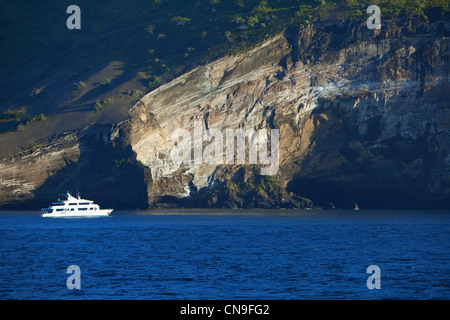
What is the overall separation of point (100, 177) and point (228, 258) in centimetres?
6638

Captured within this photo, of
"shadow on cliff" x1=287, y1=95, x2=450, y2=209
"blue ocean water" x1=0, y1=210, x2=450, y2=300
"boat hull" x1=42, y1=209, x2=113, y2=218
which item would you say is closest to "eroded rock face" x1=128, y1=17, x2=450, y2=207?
"shadow on cliff" x1=287, y1=95, x2=450, y2=209

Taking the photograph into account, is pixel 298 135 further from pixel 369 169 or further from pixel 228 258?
pixel 228 258

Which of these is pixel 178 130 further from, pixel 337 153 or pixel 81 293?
pixel 81 293

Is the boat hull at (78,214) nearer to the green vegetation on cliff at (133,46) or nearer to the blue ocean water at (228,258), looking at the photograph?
the blue ocean water at (228,258)

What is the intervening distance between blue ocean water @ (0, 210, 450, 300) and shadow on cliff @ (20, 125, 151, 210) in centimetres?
2487

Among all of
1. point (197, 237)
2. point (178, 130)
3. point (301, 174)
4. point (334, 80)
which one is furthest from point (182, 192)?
point (197, 237)

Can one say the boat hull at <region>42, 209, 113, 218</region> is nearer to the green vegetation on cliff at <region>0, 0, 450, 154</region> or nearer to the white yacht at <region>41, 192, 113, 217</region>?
the white yacht at <region>41, 192, 113, 217</region>

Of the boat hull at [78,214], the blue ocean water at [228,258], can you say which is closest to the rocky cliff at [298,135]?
the boat hull at [78,214]

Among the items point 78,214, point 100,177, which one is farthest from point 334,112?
point 78,214

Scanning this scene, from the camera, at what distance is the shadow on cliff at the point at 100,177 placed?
117031 millimetres

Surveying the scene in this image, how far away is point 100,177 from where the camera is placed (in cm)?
11831

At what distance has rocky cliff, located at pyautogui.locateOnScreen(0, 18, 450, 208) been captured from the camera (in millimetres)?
115625

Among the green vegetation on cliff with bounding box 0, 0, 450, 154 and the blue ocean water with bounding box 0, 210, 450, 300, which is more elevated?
the green vegetation on cliff with bounding box 0, 0, 450, 154

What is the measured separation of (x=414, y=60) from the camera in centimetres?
11788
